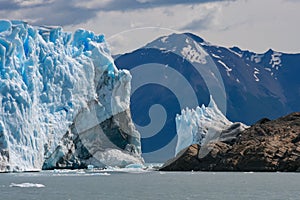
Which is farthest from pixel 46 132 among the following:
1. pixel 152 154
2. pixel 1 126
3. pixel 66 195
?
pixel 152 154

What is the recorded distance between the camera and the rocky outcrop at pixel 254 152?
61219mm

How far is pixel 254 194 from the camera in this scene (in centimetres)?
3644

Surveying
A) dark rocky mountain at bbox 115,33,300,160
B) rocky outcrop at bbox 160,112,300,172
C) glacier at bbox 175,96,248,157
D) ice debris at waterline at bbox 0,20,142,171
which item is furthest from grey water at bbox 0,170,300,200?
dark rocky mountain at bbox 115,33,300,160

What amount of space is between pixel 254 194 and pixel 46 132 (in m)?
32.1

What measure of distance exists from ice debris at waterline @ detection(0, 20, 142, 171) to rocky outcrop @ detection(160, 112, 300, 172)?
7561mm

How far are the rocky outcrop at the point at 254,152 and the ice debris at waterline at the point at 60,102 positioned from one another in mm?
7561

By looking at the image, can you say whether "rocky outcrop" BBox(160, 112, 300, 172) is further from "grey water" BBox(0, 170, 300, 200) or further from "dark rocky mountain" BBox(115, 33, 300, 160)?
"dark rocky mountain" BBox(115, 33, 300, 160)

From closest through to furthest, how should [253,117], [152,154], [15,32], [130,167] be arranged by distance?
[15,32] → [130,167] → [152,154] → [253,117]

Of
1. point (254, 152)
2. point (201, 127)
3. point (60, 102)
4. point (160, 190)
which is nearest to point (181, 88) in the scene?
point (201, 127)

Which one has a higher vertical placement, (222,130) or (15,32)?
(15,32)

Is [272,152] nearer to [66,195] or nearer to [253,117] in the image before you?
[66,195]

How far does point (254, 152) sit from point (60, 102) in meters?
19.1

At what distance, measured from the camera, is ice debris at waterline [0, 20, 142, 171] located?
2377 inches

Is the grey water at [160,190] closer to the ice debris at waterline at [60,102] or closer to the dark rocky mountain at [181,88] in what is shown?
the ice debris at waterline at [60,102]
